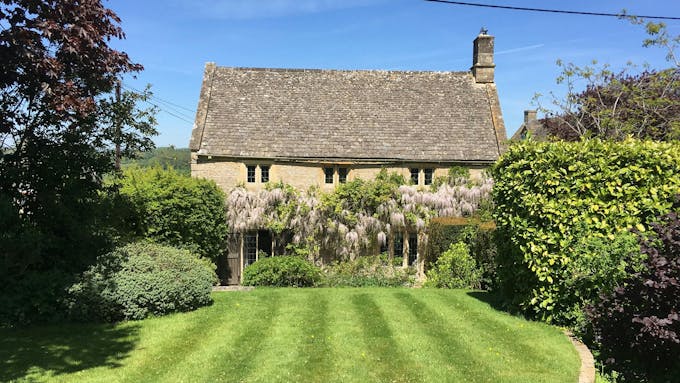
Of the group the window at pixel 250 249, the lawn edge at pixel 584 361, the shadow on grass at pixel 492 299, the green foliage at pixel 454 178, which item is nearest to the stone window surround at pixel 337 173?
the green foliage at pixel 454 178

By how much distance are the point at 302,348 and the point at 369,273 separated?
9367mm

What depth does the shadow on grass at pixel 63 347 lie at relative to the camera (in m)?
7.06

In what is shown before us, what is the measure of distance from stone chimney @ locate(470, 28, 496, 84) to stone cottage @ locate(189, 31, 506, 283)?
0.05m

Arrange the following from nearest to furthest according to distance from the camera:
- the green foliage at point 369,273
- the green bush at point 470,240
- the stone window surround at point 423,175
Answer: the green bush at point 470,240
the green foliage at point 369,273
the stone window surround at point 423,175

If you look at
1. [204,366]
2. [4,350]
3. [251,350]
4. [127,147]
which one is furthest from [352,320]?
[127,147]

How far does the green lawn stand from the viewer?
6.87 metres

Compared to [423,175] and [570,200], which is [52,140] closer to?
[570,200]

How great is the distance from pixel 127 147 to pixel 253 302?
5083 mm

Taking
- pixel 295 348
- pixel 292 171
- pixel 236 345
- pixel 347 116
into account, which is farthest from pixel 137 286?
pixel 347 116

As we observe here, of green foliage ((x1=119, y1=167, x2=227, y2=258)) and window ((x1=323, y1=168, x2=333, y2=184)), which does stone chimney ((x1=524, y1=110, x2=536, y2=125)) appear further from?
green foliage ((x1=119, y1=167, x2=227, y2=258))

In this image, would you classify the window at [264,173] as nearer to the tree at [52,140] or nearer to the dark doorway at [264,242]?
the dark doorway at [264,242]

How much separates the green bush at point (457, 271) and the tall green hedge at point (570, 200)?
4.87 meters

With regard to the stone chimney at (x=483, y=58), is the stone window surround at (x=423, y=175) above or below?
below

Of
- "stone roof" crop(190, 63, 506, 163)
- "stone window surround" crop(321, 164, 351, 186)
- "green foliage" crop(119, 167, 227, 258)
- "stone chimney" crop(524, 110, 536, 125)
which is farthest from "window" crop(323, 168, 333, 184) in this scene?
"stone chimney" crop(524, 110, 536, 125)
